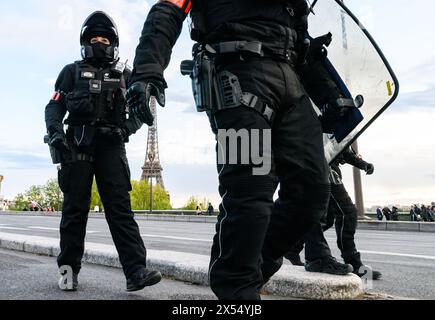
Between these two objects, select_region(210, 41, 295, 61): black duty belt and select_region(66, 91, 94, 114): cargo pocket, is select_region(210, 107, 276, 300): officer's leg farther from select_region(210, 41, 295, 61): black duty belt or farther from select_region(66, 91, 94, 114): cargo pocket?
select_region(66, 91, 94, 114): cargo pocket

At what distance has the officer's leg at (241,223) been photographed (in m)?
1.80

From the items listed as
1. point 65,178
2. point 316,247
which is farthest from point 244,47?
point 316,247

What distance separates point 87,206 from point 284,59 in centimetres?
198

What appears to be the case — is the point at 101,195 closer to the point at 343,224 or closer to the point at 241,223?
the point at 241,223

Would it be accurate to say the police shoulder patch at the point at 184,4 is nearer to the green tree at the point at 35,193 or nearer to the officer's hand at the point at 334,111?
the officer's hand at the point at 334,111

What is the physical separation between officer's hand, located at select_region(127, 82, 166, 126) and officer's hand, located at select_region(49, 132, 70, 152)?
1.47 metres

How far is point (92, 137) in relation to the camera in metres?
3.21

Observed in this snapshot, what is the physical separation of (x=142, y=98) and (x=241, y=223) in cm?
66

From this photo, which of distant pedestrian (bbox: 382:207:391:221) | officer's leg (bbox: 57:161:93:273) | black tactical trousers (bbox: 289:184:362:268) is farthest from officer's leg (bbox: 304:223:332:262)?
distant pedestrian (bbox: 382:207:391:221)

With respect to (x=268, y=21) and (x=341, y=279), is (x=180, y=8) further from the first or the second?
(x=341, y=279)

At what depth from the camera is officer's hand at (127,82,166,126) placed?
1.87 meters

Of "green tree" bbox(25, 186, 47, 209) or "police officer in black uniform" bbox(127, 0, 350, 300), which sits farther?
"green tree" bbox(25, 186, 47, 209)
